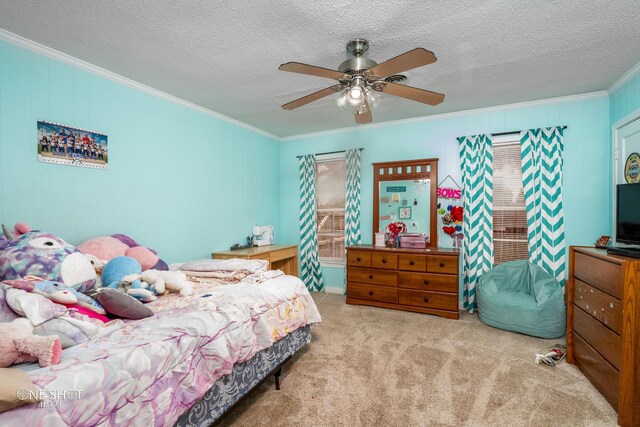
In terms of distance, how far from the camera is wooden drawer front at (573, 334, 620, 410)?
1946mm

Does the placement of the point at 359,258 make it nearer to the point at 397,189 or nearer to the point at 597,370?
the point at 397,189

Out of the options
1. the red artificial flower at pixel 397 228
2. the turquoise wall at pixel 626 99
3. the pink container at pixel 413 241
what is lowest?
the pink container at pixel 413 241

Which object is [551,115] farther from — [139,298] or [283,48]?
[139,298]

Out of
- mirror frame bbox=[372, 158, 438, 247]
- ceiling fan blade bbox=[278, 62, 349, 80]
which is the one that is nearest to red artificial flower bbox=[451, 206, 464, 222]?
mirror frame bbox=[372, 158, 438, 247]

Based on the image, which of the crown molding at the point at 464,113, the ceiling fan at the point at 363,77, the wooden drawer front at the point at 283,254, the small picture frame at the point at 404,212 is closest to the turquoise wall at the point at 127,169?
the wooden drawer front at the point at 283,254

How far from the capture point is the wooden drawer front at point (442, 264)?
361 centimetres

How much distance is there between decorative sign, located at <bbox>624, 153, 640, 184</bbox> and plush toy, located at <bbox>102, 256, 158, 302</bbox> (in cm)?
418

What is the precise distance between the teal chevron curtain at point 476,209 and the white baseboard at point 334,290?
178cm

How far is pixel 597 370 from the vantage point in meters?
2.16

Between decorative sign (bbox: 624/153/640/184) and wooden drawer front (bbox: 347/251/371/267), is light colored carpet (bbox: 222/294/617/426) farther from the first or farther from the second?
decorative sign (bbox: 624/153/640/184)

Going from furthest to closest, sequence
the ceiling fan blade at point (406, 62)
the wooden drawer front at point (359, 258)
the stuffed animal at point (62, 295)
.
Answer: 1. the wooden drawer front at point (359, 258)
2. the ceiling fan blade at point (406, 62)
3. the stuffed animal at point (62, 295)

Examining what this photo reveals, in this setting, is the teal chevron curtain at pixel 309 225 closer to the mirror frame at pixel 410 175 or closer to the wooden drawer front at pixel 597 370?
the mirror frame at pixel 410 175

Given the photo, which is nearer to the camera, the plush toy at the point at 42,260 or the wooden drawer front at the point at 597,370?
the plush toy at the point at 42,260

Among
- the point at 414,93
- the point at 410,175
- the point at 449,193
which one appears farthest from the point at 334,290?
the point at 414,93
